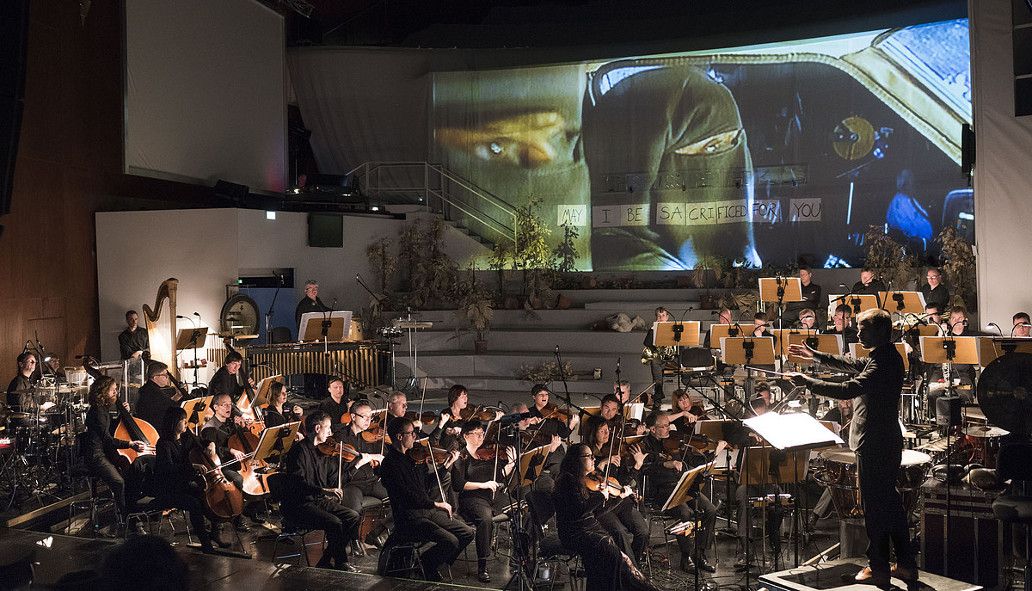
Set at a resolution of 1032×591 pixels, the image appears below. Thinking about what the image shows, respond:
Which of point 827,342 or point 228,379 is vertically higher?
point 827,342

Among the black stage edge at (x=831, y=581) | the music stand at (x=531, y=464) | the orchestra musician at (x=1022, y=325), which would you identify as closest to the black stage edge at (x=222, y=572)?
the music stand at (x=531, y=464)

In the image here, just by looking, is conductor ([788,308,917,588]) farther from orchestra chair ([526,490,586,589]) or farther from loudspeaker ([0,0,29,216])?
loudspeaker ([0,0,29,216])

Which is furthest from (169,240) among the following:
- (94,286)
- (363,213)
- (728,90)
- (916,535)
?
(916,535)

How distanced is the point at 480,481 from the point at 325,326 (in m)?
5.42

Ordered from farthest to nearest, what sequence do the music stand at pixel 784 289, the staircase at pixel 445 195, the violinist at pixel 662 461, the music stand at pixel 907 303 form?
the staircase at pixel 445 195
the music stand at pixel 784 289
the music stand at pixel 907 303
the violinist at pixel 662 461

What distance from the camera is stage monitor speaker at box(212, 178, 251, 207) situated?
1639 cm

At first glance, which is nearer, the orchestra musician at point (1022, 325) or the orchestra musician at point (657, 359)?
the orchestra musician at point (1022, 325)

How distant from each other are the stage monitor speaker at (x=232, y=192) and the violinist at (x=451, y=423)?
850cm

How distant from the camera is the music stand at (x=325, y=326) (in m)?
13.2

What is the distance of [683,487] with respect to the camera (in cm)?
733

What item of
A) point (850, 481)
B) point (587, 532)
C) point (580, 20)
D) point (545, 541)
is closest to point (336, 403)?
point (545, 541)

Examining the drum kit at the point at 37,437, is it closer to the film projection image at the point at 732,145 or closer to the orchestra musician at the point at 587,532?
the orchestra musician at the point at 587,532

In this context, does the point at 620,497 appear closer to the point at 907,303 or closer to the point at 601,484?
the point at 601,484

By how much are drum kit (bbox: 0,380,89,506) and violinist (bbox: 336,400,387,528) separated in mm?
3434
